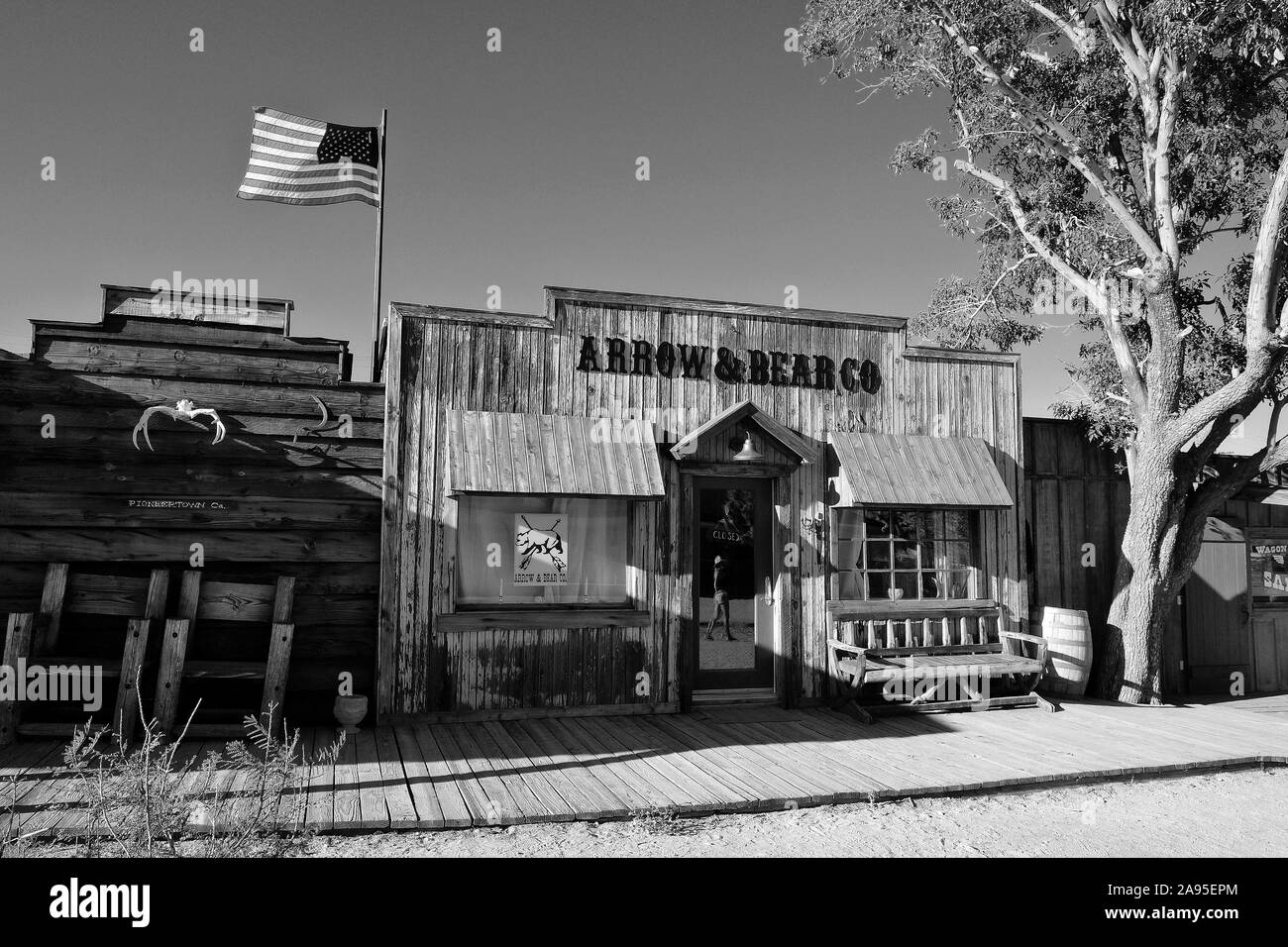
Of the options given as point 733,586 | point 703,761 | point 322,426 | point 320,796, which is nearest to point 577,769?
point 703,761

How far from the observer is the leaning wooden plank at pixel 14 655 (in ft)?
20.5

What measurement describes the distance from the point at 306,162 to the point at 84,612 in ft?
14.8

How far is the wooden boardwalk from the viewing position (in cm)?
520

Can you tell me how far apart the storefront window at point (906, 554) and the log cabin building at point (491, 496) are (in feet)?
0.10

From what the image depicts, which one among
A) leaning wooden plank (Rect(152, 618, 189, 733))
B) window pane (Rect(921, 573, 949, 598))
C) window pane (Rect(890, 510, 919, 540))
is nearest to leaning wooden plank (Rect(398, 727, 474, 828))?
leaning wooden plank (Rect(152, 618, 189, 733))

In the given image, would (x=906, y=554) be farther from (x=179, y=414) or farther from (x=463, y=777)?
(x=179, y=414)

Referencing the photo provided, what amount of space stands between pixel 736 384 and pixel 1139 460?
435cm

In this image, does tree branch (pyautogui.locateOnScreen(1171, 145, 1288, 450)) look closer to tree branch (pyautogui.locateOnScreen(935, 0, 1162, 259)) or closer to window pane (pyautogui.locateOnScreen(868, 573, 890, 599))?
tree branch (pyautogui.locateOnScreen(935, 0, 1162, 259))

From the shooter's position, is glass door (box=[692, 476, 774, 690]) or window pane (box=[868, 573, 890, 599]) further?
window pane (box=[868, 573, 890, 599])

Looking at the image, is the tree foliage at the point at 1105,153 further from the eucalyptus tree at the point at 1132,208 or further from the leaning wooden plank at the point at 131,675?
the leaning wooden plank at the point at 131,675

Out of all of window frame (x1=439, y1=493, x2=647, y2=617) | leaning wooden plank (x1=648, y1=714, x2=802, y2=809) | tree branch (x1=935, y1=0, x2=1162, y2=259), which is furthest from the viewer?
tree branch (x1=935, y1=0, x2=1162, y2=259)

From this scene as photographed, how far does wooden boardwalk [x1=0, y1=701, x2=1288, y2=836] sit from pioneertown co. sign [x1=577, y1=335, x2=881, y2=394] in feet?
10.3

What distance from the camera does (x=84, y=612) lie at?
6.80 meters
